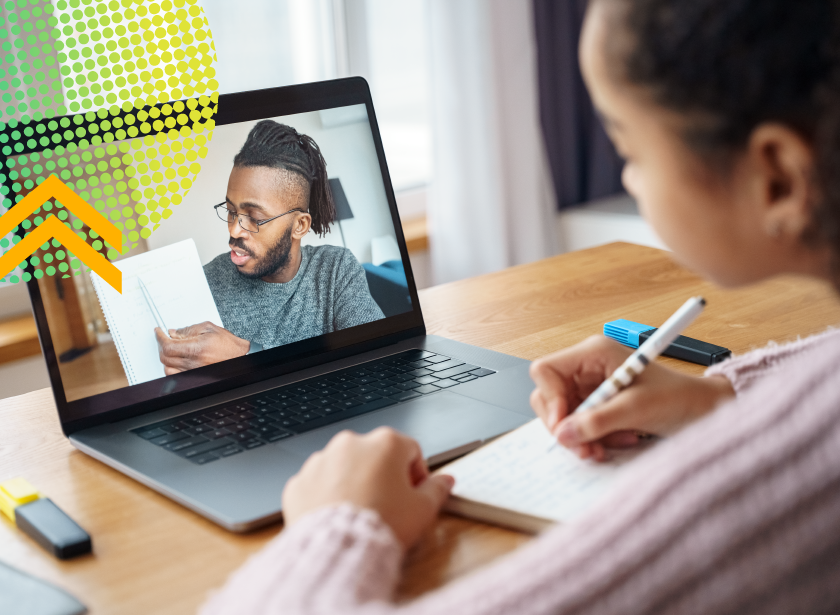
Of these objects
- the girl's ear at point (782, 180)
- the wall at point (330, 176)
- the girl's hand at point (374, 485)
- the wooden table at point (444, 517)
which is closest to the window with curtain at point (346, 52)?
the wooden table at point (444, 517)

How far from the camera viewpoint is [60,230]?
0.83 metres

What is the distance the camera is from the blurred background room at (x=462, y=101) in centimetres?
220

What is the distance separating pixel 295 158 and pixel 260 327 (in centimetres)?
19

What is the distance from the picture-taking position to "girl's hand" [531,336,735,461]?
2.15 ft

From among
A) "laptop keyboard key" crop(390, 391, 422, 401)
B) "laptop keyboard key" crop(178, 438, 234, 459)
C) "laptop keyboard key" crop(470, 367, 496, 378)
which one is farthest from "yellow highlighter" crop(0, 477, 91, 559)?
"laptop keyboard key" crop(470, 367, 496, 378)

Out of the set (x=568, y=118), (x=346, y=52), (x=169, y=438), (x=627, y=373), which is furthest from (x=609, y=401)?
(x=568, y=118)

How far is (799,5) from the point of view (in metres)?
0.44

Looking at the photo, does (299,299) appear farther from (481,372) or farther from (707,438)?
(707,438)

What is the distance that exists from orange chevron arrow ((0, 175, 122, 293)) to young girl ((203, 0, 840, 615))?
396 millimetres

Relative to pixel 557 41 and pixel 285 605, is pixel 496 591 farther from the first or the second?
pixel 557 41

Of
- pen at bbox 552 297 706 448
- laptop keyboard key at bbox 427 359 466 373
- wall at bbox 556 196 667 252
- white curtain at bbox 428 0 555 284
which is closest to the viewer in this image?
pen at bbox 552 297 706 448

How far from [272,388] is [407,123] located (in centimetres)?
172

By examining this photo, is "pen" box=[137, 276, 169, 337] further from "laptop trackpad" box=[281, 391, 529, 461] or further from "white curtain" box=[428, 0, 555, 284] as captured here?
"white curtain" box=[428, 0, 555, 284]

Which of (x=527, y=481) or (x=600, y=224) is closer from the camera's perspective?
(x=527, y=481)
